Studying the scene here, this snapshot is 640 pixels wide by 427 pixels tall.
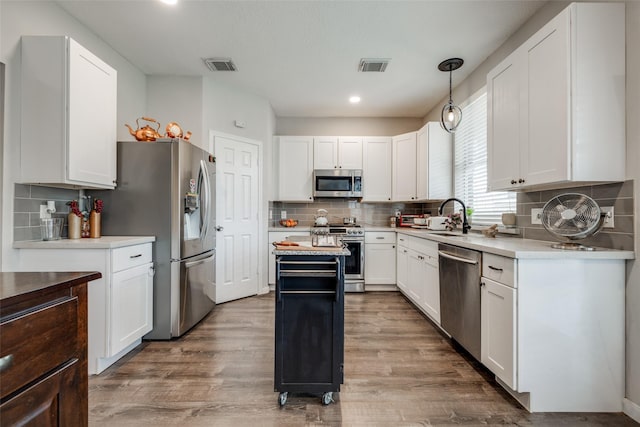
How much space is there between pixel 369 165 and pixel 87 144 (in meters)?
3.53

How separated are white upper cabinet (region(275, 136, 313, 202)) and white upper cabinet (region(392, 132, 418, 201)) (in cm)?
131

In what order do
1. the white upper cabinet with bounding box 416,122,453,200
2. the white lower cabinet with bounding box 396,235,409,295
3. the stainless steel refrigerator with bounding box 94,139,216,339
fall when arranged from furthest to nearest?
the white upper cabinet with bounding box 416,122,453,200 → the white lower cabinet with bounding box 396,235,409,295 → the stainless steel refrigerator with bounding box 94,139,216,339

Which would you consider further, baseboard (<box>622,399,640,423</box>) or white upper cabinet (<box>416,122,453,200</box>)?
white upper cabinet (<box>416,122,453,200</box>)

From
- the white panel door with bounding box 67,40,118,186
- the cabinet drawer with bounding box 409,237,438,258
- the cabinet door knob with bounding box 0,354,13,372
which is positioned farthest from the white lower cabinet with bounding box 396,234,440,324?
the white panel door with bounding box 67,40,118,186

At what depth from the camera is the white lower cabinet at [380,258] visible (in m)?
4.28

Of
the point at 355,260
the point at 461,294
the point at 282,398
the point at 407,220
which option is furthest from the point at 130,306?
the point at 407,220

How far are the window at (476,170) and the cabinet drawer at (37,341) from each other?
314cm

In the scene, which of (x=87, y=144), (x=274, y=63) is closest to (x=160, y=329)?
(x=87, y=144)

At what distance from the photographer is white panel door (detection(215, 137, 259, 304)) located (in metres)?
3.69

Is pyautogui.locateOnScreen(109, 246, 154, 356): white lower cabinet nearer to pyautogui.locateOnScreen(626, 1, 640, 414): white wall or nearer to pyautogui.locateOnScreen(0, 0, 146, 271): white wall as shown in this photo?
pyautogui.locateOnScreen(0, 0, 146, 271): white wall

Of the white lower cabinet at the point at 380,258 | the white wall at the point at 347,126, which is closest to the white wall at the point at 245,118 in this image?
the white wall at the point at 347,126

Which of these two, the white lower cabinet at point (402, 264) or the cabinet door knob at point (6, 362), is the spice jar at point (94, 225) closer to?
the cabinet door knob at point (6, 362)

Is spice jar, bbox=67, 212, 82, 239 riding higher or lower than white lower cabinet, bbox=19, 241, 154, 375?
higher

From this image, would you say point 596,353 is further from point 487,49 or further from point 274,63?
point 274,63
